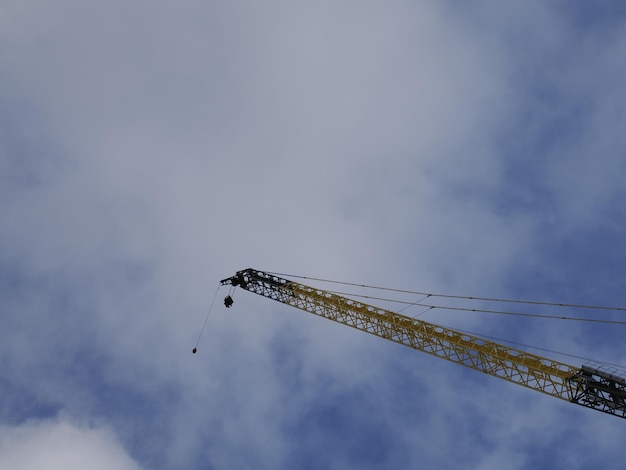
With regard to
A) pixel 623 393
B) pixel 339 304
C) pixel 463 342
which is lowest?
pixel 623 393

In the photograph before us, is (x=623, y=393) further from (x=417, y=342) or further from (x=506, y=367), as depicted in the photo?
(x=417, y=342)

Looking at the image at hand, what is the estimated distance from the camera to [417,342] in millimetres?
54438

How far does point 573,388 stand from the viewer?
46594mm

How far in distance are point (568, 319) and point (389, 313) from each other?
16.6m

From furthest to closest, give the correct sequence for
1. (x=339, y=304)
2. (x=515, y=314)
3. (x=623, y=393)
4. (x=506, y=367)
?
1. (x=339, y=304)
2. (x=515, y=314)
3. (x=506, y=367)
4. (x=623, y=393)

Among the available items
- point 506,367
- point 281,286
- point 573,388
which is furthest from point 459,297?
point 281,286

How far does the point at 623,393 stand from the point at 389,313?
2147 centimetres

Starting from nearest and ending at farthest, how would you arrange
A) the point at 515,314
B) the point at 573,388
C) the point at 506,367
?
1. the point at 573,388
2. the point at 506,367
3. the point at 515,314

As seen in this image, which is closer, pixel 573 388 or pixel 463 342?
pixel 573 388

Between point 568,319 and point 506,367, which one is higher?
point 568,319

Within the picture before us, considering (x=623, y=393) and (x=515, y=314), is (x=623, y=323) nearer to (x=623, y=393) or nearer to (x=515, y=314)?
(x=623, y=393)

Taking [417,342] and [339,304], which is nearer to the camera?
[417,342]

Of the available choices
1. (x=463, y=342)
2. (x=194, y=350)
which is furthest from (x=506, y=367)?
(x=194, y=350)

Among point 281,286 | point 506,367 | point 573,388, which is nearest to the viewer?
point 573,388
